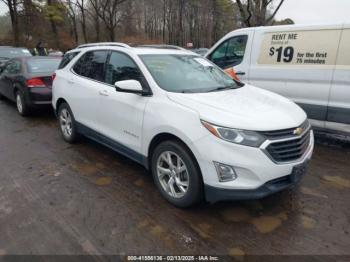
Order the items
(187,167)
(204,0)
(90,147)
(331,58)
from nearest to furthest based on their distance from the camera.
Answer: (187,167) < (331,58) < (90,147) < (204,0)

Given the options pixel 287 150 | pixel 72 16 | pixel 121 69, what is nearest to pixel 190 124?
pixel 287 150

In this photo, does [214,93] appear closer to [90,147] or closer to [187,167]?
[187,167]

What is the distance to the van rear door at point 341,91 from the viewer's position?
4.58 meters

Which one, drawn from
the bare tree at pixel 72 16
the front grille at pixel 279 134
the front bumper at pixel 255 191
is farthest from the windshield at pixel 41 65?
the bare tree at pixel 72 16

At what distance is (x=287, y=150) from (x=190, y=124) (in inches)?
37.5

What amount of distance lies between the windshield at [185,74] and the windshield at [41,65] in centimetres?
416

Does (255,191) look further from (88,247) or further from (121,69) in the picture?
(121,69)

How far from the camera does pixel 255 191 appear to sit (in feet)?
9.02

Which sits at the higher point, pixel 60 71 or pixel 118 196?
pixel 60 71

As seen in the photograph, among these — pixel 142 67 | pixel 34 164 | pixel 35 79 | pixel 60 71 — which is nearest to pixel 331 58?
pixel 142 67

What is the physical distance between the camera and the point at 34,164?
14.4 ft

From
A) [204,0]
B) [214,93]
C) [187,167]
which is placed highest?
[204,0]

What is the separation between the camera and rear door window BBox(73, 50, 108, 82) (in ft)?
14.1

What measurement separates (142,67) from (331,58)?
310 centimetres
